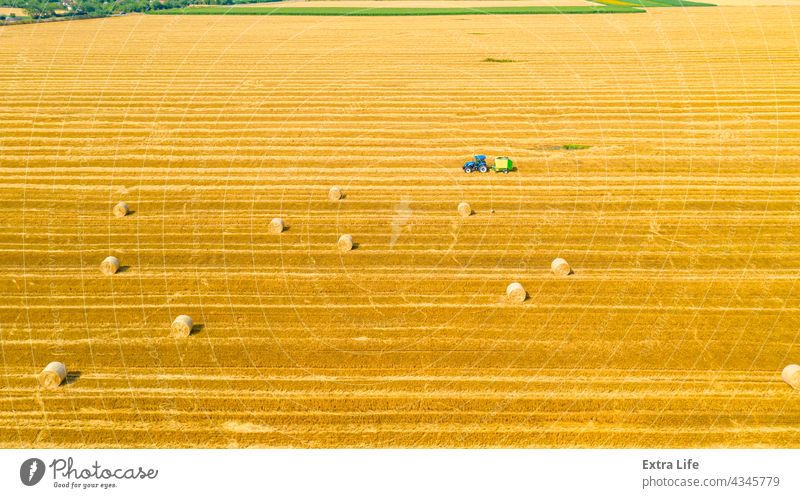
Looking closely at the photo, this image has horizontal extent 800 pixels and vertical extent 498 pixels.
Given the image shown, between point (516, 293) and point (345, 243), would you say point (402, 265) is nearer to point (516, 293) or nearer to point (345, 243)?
point (345, 243)

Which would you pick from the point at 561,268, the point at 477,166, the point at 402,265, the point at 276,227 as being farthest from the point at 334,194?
the point at 561,268

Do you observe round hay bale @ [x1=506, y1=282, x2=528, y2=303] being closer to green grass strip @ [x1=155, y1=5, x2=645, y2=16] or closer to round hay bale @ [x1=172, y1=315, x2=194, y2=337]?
round hay bale @ [x1=172, y1=315, x2=194, y2=337]

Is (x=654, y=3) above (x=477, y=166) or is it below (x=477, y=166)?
above

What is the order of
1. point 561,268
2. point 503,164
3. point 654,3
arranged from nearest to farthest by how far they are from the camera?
point 561,268 → point 503,164 → point 654,3

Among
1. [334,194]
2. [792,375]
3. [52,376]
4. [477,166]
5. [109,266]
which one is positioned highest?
[477,166]

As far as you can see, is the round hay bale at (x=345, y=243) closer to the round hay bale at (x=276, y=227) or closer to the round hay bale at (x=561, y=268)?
the round hay bale at (x=276, y=227)

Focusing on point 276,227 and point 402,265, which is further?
point 276,227

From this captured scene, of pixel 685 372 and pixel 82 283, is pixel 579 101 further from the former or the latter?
pixel 82 283
